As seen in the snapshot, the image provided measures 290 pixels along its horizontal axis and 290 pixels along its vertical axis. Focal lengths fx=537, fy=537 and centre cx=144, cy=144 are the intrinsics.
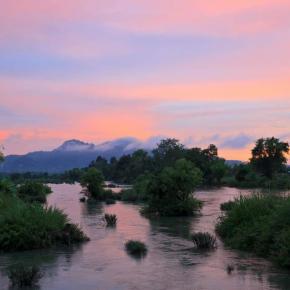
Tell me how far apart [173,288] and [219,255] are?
20.5 ft

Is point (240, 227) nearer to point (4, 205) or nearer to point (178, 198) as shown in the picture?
point (4, 205)

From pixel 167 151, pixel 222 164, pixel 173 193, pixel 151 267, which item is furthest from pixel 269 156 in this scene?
pixel 151 267

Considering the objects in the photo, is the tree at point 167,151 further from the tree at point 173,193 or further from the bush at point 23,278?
the bush at point 23,278

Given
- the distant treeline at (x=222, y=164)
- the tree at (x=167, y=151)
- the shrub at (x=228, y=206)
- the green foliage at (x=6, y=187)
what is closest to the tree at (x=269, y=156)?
the distant treeline at (x=222, y=164)

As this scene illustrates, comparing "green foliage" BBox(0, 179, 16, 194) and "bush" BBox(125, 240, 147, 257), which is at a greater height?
"green foliage" BBox(0, 179, 16, 194)

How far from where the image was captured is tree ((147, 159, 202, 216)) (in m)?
41.8

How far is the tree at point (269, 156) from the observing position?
109 m

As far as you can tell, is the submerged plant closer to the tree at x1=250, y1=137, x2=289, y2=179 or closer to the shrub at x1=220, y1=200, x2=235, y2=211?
the shrub at x1=220, y1=200, x2=235, y2=211

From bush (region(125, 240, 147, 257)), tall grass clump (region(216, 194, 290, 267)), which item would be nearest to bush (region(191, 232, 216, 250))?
tall grass clump (region(216, 194, 290, 267))

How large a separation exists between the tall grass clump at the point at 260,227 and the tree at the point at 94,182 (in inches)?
1583

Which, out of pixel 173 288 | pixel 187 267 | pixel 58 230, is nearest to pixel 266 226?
pixel 187 267

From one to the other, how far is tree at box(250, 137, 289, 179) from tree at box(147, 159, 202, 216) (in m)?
68.7

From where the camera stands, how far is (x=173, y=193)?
4231cm

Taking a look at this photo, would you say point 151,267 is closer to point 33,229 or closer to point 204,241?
point 204,241
